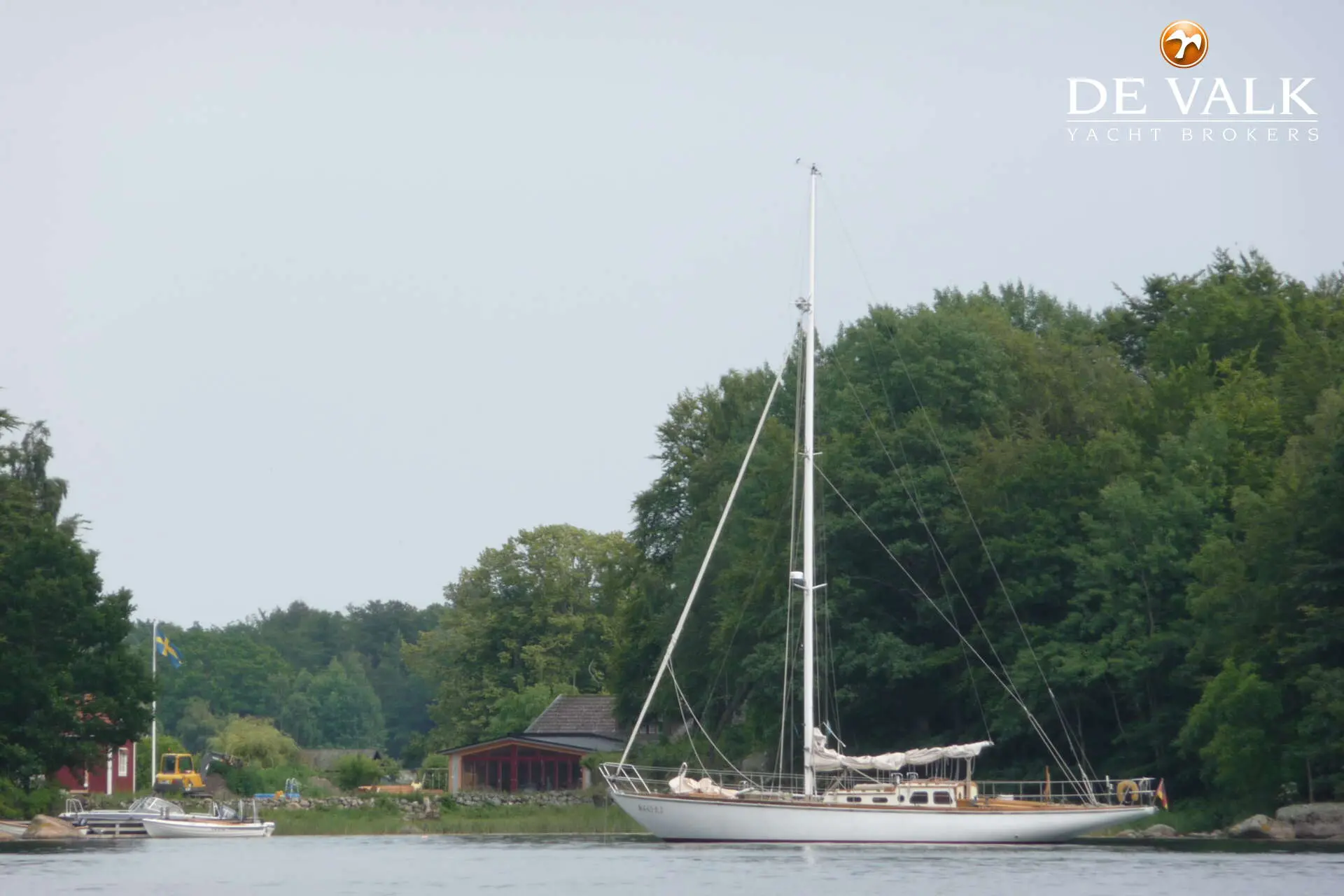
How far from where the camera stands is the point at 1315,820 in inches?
1945

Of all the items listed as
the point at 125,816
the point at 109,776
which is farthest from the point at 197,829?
the point at 109,776

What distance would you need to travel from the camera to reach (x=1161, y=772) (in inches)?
2345

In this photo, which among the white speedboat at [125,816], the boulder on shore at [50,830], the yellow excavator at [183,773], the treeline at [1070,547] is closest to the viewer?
the treeline at [1070,547]

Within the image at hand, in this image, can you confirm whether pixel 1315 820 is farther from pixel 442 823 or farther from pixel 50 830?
pixel 50 830

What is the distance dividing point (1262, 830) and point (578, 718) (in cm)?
5299

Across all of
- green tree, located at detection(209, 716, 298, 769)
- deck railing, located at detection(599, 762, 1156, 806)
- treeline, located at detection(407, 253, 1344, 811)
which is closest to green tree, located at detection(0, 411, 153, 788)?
deck railing, located at detection(599, 762, 1156, 806)

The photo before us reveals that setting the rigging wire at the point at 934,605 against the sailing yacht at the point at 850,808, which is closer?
the sailing yacht at the point at 850,808

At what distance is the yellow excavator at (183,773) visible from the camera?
80062 millimetres

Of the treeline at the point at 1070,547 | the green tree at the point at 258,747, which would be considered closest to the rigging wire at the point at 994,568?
the treeline at the point at 1070,547

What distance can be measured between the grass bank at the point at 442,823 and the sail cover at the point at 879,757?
15.7 m

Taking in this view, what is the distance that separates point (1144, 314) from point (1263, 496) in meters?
30.4

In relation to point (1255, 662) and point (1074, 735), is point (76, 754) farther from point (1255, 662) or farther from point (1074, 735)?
point (1255, 662)

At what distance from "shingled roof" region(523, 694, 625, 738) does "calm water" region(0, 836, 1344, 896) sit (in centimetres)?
4509

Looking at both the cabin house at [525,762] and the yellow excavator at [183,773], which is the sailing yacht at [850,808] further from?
the cabin house at [525,762]
